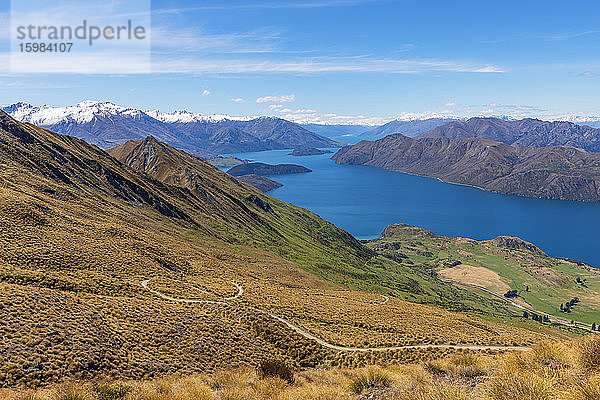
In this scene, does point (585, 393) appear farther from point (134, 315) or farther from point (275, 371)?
point (134, 315)

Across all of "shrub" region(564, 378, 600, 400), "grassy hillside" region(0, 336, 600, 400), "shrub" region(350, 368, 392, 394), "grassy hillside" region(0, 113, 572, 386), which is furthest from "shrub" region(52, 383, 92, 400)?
"shrub" region(564, 378, 600, 400)

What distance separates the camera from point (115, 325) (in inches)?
1022

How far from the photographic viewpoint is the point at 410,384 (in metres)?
18.0

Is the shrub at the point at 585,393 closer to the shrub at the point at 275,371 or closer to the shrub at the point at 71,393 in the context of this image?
the shrub at the point at 275,371

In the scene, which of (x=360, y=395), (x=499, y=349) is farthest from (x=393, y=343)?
(x=360, y=395)

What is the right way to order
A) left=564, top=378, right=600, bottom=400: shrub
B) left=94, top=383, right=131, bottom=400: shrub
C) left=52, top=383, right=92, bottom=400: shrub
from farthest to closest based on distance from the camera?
left=94, top=383, right=131, bottom=400: shrub, left=52, top=383, right=92, bottom=400: shrub, left=564, top=378, right=600, bottom=400: shrub

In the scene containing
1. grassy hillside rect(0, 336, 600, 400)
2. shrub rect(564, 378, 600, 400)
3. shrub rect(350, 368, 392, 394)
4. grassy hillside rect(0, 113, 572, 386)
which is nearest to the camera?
shrub rect(564, 378, 600, 400)

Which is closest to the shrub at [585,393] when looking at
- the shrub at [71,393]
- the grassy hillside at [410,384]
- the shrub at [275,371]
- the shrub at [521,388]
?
the grassy hillside at [410,384]

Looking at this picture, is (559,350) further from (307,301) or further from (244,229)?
(244,229)

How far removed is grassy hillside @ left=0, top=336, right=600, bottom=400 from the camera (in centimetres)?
1303

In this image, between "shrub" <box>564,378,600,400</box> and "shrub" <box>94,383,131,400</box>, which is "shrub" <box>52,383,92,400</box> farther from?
"shrub" <box>564,378,600,400</box>

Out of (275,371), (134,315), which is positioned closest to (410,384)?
(275,371)

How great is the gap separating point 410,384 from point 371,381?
7.17 feet

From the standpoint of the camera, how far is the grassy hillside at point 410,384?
13031mm
